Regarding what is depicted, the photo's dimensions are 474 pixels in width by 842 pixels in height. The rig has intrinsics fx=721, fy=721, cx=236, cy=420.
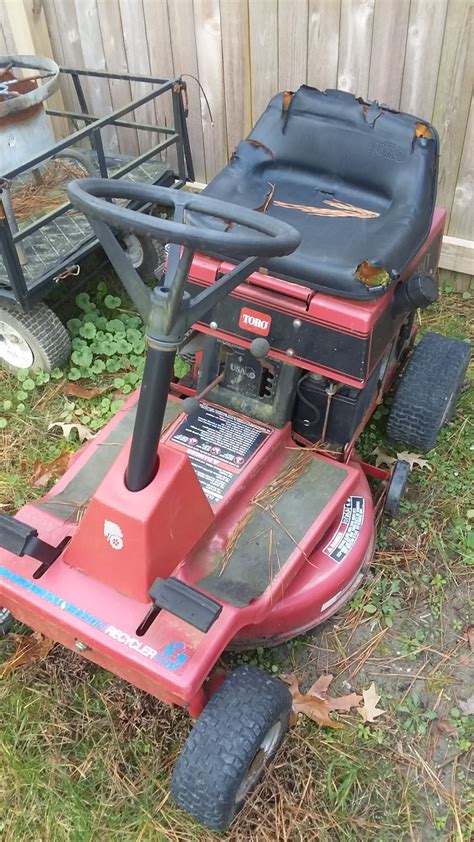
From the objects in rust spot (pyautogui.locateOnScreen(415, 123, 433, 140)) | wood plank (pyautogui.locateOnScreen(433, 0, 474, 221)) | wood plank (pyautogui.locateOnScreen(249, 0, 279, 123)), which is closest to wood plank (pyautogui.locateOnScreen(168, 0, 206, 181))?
wood plank (pyautogui.locateOnScreen(249, 0, 279, 123))

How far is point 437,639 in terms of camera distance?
7.11 ft

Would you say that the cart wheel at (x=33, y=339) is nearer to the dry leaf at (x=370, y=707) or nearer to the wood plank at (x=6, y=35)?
the wood plank at (x=6, y=35)

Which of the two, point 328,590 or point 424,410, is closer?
point 328,590

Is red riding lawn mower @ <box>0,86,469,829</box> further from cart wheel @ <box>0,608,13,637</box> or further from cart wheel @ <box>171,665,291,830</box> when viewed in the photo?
cart wheel @ <box>0,608,13,637</box>

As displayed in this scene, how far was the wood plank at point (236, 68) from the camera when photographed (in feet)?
10.4

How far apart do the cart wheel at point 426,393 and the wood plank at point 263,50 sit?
4.99 feet

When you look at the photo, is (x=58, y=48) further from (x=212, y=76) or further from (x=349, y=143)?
(x=349, y=143)

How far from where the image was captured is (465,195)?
318 centimetres

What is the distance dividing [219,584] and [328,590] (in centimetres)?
35

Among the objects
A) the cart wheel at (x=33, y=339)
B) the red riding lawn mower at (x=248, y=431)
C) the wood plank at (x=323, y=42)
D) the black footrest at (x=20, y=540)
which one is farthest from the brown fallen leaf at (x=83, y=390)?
the wood plank at (x=323, y=42)

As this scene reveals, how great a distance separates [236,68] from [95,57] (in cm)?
81

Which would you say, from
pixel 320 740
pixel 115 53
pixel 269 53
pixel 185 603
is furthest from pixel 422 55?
pixel 320 740

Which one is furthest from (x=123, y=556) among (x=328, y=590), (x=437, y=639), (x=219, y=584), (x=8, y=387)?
(x=8, y=387)

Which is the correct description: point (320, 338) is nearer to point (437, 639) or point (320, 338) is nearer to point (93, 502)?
point (93, 502)
